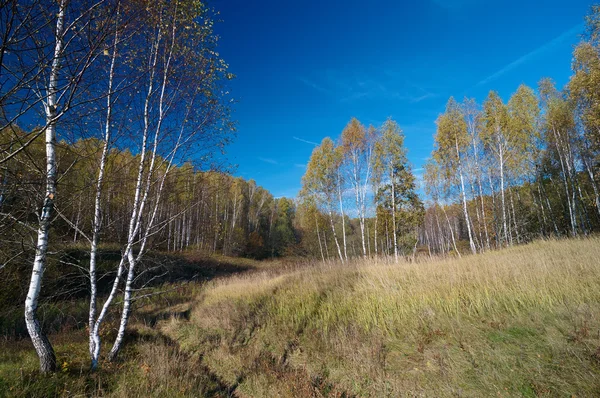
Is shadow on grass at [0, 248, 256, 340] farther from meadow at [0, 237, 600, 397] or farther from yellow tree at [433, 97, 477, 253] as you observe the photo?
yellow tree at [433, 97, 477, 253]

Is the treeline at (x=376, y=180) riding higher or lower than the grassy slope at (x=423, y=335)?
higher

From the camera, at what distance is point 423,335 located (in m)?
4.16

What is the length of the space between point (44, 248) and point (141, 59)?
3649 mm

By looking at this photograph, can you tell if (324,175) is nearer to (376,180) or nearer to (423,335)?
(376,180)

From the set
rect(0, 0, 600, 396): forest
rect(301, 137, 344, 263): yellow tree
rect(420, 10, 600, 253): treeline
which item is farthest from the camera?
rect(301, 137, 344, 263): yellow tree

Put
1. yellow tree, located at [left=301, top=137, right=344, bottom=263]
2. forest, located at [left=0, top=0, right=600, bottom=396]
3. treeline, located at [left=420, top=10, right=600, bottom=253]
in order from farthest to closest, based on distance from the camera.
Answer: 1. yellow tree, located at [left=301, top=137, right=344, bottom=263]
2. treeline, located at [left=420, top=10, right=600, bottom=253]
3. forest, located at [left=0, top=0, right=600, bottom=396]

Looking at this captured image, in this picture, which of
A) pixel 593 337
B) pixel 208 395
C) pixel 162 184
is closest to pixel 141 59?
pixel 162 184

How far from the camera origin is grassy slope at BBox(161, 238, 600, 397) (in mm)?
2912

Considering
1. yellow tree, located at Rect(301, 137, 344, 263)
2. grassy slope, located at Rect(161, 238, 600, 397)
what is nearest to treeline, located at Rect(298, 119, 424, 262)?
yellow tree, located at Rect(301, 137, 344, 263)

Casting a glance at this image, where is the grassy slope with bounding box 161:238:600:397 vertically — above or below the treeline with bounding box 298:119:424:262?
below

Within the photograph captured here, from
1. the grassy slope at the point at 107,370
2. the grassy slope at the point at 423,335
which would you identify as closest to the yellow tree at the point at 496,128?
the grassy slope at the point at 423,335

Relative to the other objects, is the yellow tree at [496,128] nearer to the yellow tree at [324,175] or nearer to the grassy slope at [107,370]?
the yellow tree at [324,175]

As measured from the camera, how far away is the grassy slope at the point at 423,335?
9.55 ft

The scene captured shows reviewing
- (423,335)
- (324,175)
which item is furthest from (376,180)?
(423,335)
